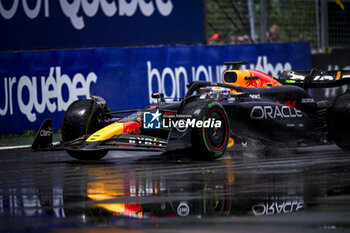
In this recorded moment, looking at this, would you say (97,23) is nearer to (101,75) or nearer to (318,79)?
(101,75)

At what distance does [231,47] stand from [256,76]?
232 inches

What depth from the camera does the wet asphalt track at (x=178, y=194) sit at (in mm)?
6336

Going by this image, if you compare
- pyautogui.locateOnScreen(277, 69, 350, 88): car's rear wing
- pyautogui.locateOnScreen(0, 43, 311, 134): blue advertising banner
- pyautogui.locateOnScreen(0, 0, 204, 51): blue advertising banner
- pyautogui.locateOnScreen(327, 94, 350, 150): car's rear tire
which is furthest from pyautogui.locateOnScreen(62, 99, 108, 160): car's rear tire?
pyautogui.locateOnScreen(0, 0, 204, 51): blue advertising banner

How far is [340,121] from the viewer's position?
12445mm

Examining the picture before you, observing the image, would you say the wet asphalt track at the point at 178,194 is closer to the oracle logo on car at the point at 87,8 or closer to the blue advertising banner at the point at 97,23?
the blue advertising banner at the point at 97,23

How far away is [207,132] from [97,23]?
7071 mm

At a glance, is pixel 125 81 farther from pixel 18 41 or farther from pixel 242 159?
pixel 242 159

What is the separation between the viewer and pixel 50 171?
10.5 m

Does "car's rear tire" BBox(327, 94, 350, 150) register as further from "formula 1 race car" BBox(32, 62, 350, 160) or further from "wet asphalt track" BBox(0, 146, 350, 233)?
"wet asphalt track" BBox(0, 146, 350, 233)

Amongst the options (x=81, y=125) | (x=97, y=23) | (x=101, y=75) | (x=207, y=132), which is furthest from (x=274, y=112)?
(x=97, y=23)

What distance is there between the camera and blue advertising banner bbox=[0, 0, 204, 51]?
54.0 feet

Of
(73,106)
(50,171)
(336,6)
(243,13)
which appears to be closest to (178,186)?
(50,171)

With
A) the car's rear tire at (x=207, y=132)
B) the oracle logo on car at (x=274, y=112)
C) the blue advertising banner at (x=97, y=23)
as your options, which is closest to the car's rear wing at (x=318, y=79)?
the oracle logo on car at (x=274, y=112)

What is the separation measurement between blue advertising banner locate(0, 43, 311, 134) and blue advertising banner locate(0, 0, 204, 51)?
535 millimetres
